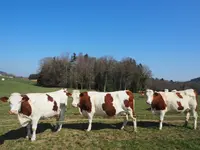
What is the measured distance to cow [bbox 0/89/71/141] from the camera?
1077 centimetres

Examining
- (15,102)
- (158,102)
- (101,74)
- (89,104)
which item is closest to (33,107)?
(15,102)

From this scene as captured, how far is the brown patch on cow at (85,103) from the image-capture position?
42.0 feet

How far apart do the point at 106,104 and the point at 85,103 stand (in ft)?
3.97

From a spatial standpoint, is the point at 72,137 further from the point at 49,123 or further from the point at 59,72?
the point at 59,72

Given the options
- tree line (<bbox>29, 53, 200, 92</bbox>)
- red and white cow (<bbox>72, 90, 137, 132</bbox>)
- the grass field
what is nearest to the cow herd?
red and white cow (<bbox>72, 90, 137, 132</bbox>)

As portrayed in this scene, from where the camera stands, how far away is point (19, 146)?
1073 centimetres

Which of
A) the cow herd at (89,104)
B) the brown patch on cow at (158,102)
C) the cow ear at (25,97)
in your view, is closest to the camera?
the cow ear at (25,97)

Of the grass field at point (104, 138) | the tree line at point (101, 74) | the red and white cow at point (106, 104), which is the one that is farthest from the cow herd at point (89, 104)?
the tree line at point (101, 74)

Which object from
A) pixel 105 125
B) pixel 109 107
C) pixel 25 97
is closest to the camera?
pixel 25 97

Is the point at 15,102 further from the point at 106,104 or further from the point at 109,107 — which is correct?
the point at 109,107

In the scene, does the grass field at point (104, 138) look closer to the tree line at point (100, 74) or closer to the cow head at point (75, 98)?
the cow head at point (75, 98)

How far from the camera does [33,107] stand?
11344 mm

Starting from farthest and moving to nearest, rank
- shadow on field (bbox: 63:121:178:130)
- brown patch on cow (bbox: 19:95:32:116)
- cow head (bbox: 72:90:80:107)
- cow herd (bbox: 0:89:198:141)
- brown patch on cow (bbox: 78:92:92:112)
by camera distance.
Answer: shadow on field (bbox: 63:121:178:130) → cow head (bbox: 72:90:80:107) → brown patch on cow (bbox: 78:92:92:112) → cow herd (bbox: 0:89:198:141) → brown patch on cow (bbox: 19:95:32:116)

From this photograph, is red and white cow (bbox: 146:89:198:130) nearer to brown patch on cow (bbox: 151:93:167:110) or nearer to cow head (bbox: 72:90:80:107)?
brown patch on cow (bbox: 151:93:167:110)
